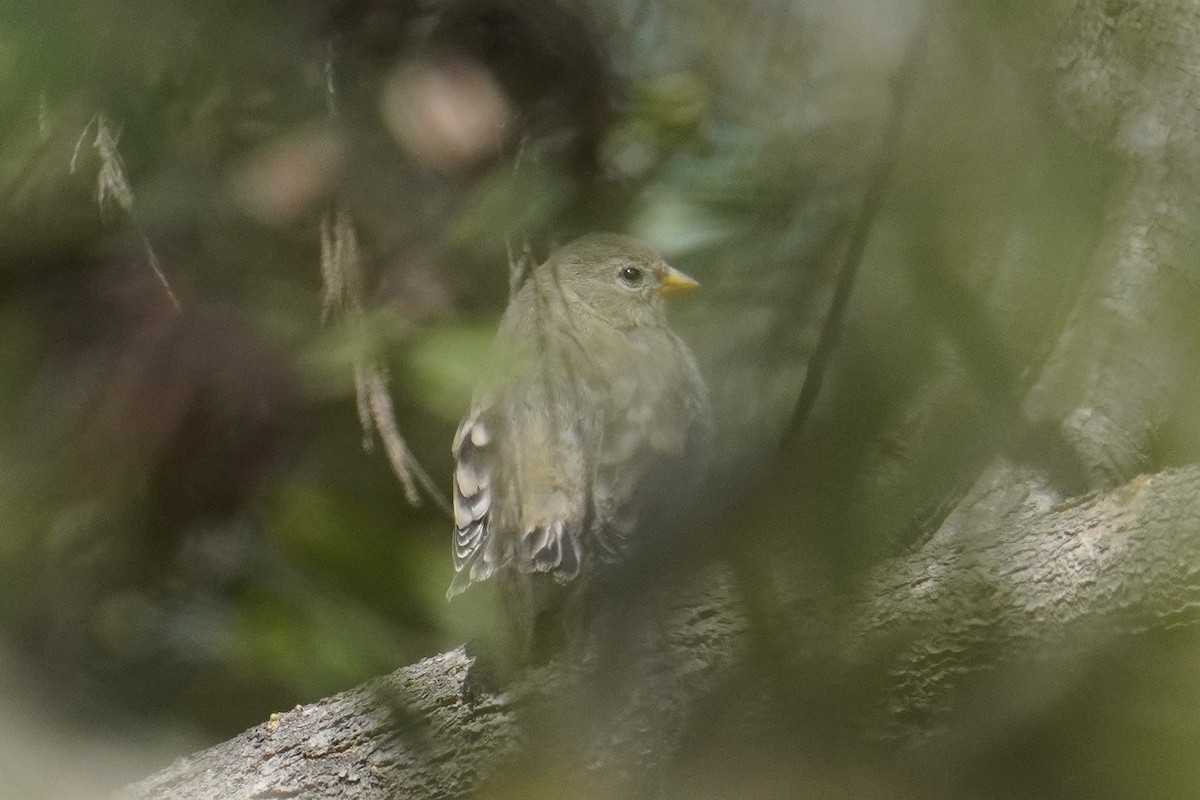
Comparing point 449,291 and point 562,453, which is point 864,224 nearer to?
point 562,453

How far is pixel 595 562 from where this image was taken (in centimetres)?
236

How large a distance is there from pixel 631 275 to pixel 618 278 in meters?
0.05

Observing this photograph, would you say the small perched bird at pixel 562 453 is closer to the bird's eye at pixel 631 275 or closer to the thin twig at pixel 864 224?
the bird's eye at pixel 631 275

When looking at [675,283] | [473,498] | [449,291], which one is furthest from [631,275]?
[473,498]

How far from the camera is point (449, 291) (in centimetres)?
273

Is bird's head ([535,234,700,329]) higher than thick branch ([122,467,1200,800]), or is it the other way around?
bird's head ([535,234,700,329])

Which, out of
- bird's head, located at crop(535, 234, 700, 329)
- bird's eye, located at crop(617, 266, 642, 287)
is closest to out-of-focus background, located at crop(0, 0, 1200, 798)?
bird's head, located at crop(535, 234, 700, 329)

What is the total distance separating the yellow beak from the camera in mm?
2875

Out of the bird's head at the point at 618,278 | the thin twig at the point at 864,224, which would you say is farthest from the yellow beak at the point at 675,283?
the thin twig at the point at 864,224

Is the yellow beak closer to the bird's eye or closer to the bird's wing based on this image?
the bird's eye

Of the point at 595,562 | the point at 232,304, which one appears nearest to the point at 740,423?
the point at 595,562

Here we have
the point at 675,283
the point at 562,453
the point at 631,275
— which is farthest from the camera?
the point at 631,275

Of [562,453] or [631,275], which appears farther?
[631,275]

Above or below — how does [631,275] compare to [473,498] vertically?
above
